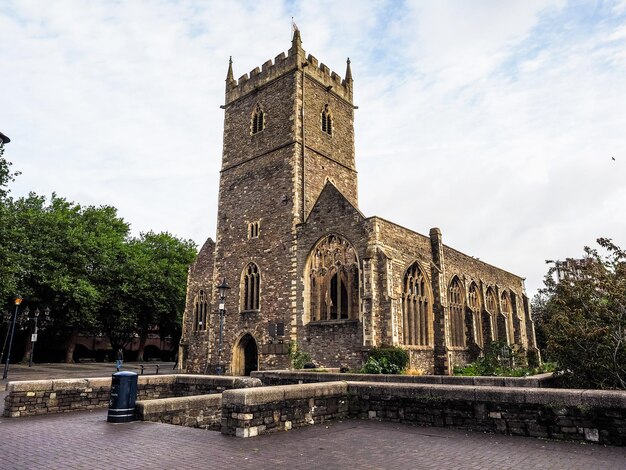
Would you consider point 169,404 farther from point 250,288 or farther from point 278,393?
point 250,288

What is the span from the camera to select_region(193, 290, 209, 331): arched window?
28.6m

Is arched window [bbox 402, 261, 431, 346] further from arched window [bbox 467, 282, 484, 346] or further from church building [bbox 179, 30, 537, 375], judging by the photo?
arched window [bbox 467, 282, 484, 346]

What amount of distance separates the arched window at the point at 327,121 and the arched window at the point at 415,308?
1014 centimetres

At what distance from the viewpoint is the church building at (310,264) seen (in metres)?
20.7

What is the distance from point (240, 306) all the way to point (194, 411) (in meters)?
14.9

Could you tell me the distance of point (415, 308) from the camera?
22.0 m

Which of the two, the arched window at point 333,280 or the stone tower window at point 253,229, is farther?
the stone tower window at point 253,229

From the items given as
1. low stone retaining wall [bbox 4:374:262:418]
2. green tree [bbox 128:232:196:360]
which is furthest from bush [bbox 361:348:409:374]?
green tree [bbox 128:232:196:360]

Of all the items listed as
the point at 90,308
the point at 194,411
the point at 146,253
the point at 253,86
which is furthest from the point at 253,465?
the point at 146,253

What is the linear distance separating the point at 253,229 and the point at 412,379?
14.7 metres

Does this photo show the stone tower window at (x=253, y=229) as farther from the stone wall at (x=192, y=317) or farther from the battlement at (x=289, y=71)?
the battlement at (x=289, y=71)

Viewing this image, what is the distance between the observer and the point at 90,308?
1391 inches

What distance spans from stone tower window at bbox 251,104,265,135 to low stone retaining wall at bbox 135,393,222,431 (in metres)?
19.6

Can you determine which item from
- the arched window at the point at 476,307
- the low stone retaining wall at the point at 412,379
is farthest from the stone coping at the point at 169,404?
the arched window at the point at 476,307
